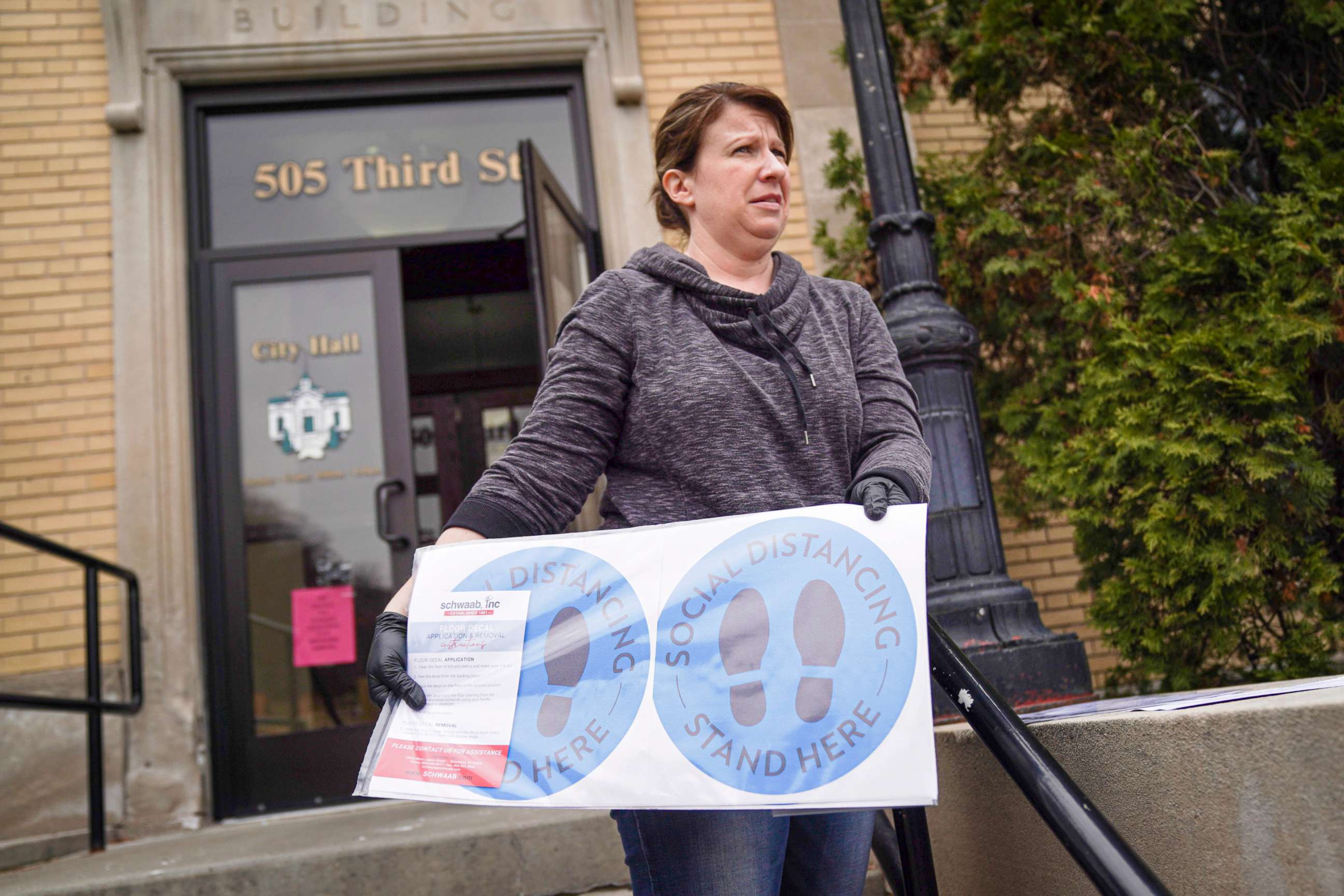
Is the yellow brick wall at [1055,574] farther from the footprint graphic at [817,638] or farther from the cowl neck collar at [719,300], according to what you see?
the footprint graphic at [817,638]

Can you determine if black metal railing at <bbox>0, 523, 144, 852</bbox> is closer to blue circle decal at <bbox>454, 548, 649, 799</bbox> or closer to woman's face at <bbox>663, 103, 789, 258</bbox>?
blue circle decal at <bbox>454, 548, 649, 799</bbox>

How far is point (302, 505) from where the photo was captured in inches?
194

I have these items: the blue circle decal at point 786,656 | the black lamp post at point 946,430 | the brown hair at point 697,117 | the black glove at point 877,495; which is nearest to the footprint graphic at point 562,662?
the blue circle decal at point 786,656

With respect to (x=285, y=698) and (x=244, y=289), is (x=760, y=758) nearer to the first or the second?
(x=285, y=698)

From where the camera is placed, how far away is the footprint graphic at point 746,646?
1283mm

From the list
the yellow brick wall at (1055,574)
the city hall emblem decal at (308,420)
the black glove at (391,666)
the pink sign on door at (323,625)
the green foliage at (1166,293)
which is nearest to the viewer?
the black glove at (391,666)

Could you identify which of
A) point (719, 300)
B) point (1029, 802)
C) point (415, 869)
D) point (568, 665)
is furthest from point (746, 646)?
point (415, 869)

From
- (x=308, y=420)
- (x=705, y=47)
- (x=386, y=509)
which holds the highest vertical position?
(x=705, y=47)

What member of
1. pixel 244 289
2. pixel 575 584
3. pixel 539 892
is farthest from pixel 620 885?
pixel 244 289

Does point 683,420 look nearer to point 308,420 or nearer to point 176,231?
point 308,420

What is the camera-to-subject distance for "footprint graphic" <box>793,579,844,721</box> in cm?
126

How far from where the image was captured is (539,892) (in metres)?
2.79

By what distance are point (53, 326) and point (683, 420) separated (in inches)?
177

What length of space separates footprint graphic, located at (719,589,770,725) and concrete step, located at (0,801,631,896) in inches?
64.1
